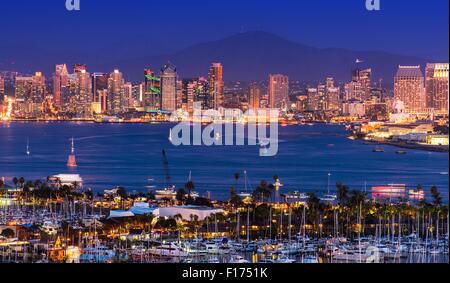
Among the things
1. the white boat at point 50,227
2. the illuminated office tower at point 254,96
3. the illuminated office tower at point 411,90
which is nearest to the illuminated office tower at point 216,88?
the illuminated office tower at point 254,96

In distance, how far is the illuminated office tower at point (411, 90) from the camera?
132 feet

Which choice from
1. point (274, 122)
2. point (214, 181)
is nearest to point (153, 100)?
point (274, 122)

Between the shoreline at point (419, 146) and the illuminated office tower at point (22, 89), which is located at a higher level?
the illuminated office tower at point (22, 89)

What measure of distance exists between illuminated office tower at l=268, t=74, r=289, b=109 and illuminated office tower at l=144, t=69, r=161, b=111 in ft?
19.0

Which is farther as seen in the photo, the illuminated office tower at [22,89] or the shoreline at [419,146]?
the illuminated office tower at [22,89]

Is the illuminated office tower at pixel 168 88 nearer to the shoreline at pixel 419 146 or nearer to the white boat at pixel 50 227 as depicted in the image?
the shoreline at pixel 419 146

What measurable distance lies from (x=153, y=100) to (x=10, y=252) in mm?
37897

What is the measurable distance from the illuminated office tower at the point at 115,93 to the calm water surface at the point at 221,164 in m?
14.0

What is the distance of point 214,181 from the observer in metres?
14.7

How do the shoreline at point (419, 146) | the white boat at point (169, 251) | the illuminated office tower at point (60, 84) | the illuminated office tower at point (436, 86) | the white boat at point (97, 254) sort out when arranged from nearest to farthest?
the white boat at point (97, 254)
the white boat at point (169, 251)
the shoreline at point (419, 146)
the illuminated office tower at point (436, 86)
the illuminated office tower at point (60, 84)

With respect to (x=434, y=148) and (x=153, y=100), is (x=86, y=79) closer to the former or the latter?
(x=153, y=100)

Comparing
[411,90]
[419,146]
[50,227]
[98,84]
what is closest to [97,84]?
[98,84]

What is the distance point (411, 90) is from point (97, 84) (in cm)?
1497

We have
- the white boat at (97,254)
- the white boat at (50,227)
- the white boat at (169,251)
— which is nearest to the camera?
the white boat at (97,254)
